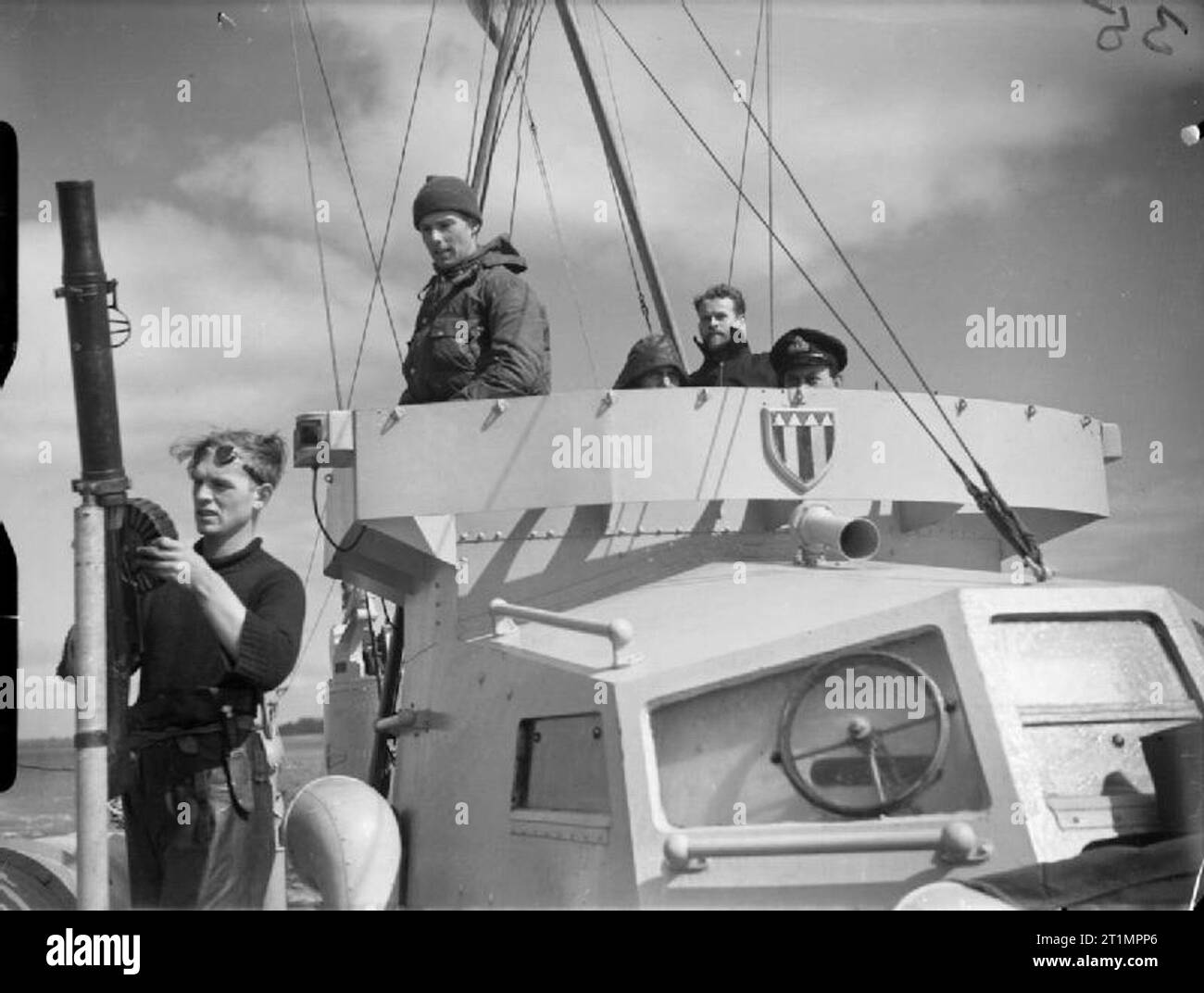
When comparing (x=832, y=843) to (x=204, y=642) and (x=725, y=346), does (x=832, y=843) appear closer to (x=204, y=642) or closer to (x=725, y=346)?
(x=204, y=642)

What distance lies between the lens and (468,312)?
4.56 m

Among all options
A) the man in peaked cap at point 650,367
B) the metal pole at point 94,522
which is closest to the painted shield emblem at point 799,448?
the man in peaked cap at point 650,367

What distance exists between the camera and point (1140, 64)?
13.0ft

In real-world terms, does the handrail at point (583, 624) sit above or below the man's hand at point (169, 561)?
below

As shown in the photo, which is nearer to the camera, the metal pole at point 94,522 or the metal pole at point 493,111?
the metal pole at point 94,522

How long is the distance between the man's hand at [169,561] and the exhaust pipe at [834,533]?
1.60 meters

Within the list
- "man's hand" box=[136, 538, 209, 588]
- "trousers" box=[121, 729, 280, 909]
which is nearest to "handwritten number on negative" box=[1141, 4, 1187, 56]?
"man's hand" box=[136, 538, 209, 588]

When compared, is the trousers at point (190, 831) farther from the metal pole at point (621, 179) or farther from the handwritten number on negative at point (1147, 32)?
the handwritten number on negative at point (1147, 32)

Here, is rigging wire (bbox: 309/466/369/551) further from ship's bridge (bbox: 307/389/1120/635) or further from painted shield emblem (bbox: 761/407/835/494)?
painted shield emblem (bbox: 761/407/835/494)

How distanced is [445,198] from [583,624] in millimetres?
1528

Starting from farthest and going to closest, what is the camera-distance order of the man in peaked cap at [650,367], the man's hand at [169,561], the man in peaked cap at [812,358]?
1. the man in peaked cap at [650,367]
2. the man in peaked cap at [812,358]
3. the man's hand at [169,561]

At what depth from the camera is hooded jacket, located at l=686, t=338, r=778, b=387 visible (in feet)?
16.3

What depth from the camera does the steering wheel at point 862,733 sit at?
10.9 ft
